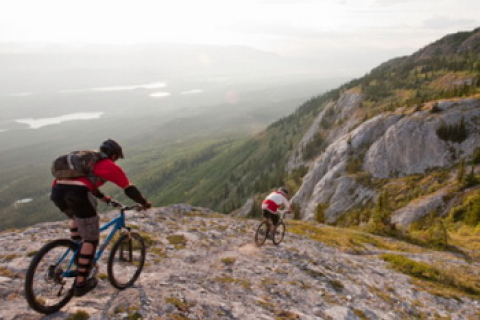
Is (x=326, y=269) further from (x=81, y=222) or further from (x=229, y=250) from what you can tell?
(x=81, y=222)

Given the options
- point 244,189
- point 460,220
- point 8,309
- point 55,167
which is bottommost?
point 244,189

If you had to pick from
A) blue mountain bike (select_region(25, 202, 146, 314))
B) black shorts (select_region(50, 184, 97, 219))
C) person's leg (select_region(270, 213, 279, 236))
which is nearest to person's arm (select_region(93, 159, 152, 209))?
black shorts (select_region(50, 184, 97, 219))

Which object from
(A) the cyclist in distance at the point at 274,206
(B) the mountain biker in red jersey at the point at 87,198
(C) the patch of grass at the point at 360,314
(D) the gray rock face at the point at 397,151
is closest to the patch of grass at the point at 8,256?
(B) the mountain biker in red jersey at the point at 87,198

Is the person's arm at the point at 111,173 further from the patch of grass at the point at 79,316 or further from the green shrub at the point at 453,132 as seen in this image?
the green shrub at the point at 453,132

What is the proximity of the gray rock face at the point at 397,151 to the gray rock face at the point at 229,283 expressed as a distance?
42596mm

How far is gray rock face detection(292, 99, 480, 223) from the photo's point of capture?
5881cm

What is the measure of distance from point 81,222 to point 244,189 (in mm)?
158241

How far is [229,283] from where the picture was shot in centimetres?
1285

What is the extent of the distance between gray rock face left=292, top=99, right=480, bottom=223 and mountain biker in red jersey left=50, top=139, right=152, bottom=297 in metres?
55.0

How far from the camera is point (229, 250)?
17.8 meters

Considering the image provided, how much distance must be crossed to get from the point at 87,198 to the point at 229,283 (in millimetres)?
6944

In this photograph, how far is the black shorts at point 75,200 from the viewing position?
28.9 ft

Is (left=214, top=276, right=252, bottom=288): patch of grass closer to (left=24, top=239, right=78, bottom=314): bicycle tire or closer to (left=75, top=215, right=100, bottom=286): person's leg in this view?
(left=75, top=215, right=100, bottom=286): person's leg

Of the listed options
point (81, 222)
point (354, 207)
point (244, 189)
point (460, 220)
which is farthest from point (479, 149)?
point (244, 189)
